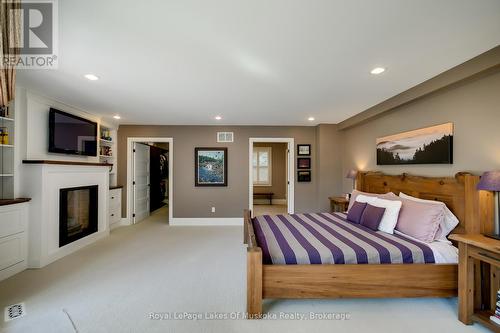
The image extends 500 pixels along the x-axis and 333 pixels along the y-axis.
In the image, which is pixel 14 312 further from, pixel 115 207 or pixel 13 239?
pixel 115 207

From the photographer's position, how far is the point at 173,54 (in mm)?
1975

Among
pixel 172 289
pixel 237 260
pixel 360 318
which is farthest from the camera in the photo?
pixel 237 260

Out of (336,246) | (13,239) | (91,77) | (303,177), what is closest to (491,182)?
(336,246)

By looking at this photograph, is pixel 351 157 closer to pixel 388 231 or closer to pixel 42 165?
pixel 388 231

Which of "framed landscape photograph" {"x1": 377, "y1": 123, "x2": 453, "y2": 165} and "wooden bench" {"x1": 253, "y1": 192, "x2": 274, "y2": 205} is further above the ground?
"framed landscape photograph" {"x1": 377, "y1": 123, "x2": 453, "y2": 165}

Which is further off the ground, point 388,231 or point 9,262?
point 388,231

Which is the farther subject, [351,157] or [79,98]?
[351,157]

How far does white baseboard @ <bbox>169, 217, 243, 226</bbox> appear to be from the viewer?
511cm

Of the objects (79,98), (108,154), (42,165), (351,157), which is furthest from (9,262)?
(351,157)

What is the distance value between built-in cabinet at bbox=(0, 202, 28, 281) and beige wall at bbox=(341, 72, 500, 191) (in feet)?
17.4

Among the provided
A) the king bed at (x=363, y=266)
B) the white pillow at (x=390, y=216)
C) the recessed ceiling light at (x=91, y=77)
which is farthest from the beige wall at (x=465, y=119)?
the recessed ceiling light at (x=91, y=77)

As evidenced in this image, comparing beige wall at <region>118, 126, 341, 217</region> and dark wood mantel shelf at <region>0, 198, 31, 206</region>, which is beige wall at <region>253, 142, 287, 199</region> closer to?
beige wall at <region>118, 126, 341, 217</region>

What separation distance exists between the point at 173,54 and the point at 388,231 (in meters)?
3.10

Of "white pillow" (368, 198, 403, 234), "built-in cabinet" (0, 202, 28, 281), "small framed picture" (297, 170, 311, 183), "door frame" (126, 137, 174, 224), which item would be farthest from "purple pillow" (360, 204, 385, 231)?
"built-in cabinet" (0, 202, 28, 281)
